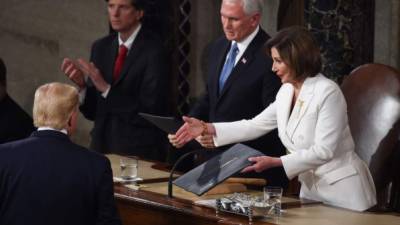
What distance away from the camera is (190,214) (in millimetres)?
4359

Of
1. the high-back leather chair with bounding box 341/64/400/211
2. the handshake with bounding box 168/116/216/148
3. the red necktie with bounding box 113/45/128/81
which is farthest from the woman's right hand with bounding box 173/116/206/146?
the red necktie with bounding box 113/45/128/81

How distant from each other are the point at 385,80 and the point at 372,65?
0.16 m

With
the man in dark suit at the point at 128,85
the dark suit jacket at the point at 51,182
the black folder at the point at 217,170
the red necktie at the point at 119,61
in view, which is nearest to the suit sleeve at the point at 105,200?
the dark suit jacket at the point at 51,182

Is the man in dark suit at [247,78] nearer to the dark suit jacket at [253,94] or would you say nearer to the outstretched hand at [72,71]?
the dark suit jacket at [253,94]

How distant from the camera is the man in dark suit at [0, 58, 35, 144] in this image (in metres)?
6.12

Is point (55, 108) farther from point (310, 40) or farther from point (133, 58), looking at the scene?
point (133, 58)

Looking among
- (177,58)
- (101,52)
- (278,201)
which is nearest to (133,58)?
(101,52)

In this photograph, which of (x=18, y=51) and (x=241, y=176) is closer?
(x=241, y=176)

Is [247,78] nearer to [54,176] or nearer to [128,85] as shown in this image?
[128,85]

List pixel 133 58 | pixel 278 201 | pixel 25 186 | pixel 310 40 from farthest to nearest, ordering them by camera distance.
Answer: pixel 133 58 → pixel 310 40 → pixel 278 201 → pixel 25 186

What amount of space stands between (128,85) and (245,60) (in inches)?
47.1

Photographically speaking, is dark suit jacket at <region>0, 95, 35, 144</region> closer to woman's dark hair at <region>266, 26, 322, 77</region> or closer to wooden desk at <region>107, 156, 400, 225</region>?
wooden desk at <region>107, 156, 400, 225</region>

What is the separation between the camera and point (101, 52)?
671 cm

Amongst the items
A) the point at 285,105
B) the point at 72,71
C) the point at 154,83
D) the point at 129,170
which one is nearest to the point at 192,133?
the point at 129,170
